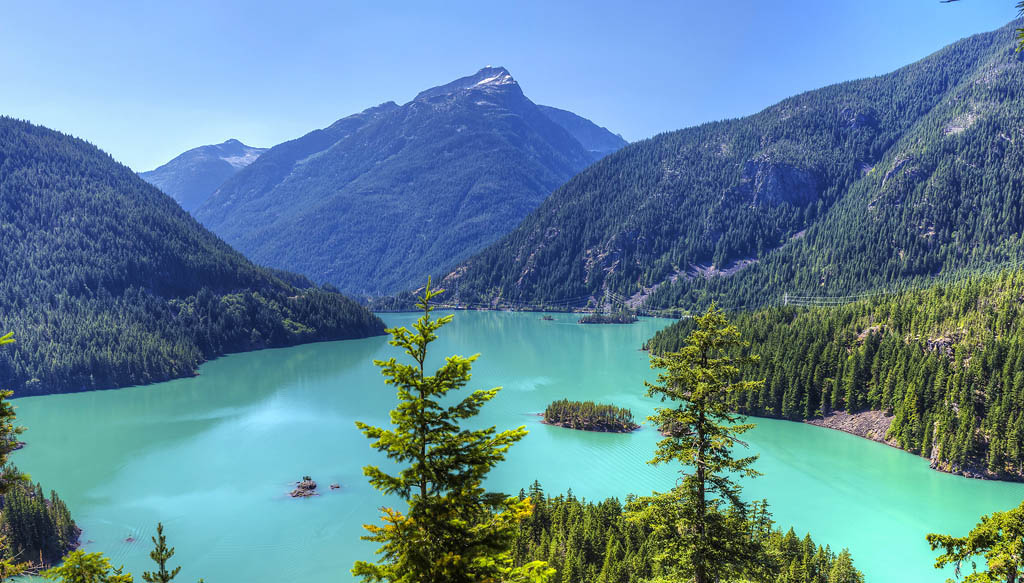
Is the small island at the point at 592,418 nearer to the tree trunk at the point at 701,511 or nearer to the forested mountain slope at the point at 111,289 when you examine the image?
the tree trunk at the point at 701,511

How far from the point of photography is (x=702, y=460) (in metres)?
14.2

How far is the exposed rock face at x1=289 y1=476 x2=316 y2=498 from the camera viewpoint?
41.8 metres

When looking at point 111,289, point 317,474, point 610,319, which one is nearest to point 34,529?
point 317,474

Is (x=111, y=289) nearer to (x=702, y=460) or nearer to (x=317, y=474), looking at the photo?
(x=317, y=474)

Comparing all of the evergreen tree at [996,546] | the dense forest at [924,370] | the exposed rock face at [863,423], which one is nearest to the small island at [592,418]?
the dense forest at [924,370]

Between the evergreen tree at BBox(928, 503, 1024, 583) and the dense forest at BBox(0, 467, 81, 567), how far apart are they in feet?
132

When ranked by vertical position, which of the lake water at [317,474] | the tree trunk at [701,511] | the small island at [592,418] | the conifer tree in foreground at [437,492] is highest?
the conifer tree in foreground at [437,492]

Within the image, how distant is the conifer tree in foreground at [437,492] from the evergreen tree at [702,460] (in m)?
6.46

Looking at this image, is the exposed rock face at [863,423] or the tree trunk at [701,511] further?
the exposed rock face at [863,423]

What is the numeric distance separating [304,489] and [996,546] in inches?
1643

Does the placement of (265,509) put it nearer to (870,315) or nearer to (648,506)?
(648,506)

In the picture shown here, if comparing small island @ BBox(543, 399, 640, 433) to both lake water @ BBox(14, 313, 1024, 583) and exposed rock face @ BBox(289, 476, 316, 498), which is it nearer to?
lake water @ BBox(14, 313, 1024, 583)

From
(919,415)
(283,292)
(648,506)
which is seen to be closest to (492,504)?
(648,506)

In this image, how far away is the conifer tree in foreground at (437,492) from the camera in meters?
8.23
